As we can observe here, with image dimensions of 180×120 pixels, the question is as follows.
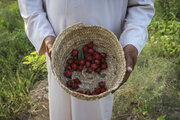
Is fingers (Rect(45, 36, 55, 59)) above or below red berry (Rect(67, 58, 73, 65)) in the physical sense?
above

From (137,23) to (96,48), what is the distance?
1.13 ft

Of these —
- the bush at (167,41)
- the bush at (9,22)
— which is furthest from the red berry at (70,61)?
the bush at (9,22)

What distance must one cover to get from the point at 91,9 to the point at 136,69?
1.34 metres

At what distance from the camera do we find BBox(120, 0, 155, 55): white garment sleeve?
4.06 ft

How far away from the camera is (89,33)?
4.33 ft

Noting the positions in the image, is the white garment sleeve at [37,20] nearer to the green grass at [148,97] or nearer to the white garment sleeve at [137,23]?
the white garment sleeve at [137,23]

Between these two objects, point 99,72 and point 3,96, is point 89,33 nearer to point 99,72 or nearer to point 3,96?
point 99,72

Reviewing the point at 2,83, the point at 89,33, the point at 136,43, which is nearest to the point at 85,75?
the point at 89,33

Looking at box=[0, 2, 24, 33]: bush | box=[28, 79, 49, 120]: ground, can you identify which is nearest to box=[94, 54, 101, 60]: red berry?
box=[28, 79, 49, 120]: ground

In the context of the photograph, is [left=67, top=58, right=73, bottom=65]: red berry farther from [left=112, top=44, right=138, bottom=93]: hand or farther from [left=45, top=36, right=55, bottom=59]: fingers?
[left=112, top=44, right=138, bottom=93]: hand

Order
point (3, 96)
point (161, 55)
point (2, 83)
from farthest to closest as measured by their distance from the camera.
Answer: point (161, 55) < point (2, 83) < point (3, 96)

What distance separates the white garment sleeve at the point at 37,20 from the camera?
1.24 m

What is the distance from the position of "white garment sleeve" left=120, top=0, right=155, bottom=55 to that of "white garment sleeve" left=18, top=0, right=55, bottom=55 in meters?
0.47

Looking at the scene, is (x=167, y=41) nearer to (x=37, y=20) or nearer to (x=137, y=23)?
(x=137, y=23)
